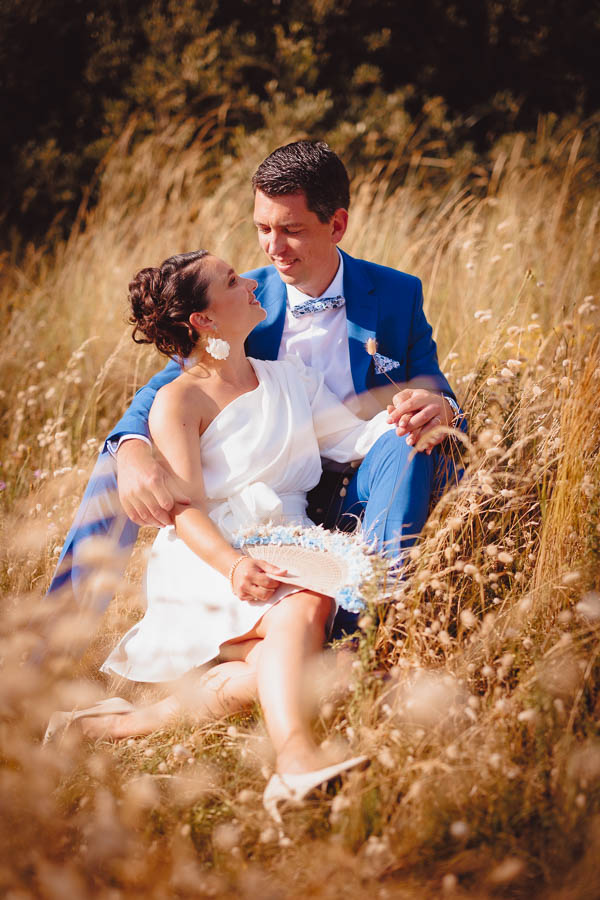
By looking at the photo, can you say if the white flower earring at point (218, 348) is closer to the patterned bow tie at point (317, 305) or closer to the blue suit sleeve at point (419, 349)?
the patterned bow tie at point (317, 305)

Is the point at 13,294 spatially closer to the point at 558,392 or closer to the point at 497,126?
the point at 558,392

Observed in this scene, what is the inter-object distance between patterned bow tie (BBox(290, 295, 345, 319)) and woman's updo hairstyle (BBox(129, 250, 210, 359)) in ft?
1.81

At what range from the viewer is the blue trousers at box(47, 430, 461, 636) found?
2.53 metres

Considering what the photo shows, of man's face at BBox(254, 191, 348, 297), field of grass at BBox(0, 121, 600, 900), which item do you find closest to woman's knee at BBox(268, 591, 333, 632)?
field of grass at BBox(0, 121, 600, 900)

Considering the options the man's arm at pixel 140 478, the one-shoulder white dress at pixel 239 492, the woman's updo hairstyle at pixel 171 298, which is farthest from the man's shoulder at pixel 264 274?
the man's arm at pixel 140 478

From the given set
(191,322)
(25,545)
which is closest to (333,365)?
(191,322)

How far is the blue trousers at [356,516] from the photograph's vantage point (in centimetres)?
253

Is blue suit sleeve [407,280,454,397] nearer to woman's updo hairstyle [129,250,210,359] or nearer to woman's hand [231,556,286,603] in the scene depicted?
woman's updo hairstyle [129,250,210,359]

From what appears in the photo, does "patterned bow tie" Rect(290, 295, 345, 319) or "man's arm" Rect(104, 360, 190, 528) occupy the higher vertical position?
"patterned bow tie" Rect(290, 295, 345, 319)

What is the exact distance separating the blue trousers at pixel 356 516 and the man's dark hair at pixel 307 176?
3.45ft

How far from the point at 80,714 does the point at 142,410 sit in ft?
3.60

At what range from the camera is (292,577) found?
7.66ft

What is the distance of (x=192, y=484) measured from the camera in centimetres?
258

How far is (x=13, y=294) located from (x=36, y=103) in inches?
87.4
